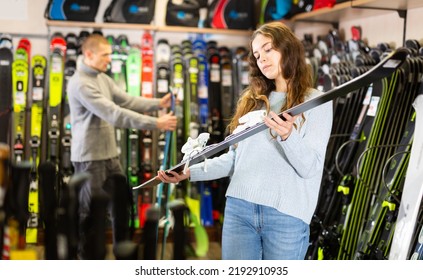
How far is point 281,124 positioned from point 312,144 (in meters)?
0.13

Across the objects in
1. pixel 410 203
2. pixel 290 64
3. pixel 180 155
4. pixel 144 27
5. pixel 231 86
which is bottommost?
pixel 180 155

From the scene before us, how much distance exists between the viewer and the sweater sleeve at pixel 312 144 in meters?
1.43

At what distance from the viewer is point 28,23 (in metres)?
2.48

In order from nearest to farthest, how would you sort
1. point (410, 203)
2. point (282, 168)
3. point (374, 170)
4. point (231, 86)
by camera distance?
point (282, 168), point (410, 203), point (374, 170), point (231, 86)

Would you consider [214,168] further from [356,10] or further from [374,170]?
[356,10]

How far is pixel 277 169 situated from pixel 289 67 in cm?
28

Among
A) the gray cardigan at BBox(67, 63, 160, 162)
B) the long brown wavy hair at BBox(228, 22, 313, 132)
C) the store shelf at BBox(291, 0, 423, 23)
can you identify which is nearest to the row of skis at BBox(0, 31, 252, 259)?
the gray cardigan at BBox(67, 63, 160, 162)

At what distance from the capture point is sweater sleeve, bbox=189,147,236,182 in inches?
65.8

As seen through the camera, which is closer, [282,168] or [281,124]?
[281,124]

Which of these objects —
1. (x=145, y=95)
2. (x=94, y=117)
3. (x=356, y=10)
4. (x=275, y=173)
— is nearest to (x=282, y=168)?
(x=275, y=173)

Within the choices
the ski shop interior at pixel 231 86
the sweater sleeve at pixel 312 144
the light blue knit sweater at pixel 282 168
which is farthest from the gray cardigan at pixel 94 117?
the sweater sleeve at pixel 312 144

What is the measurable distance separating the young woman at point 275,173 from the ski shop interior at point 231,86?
18 cm

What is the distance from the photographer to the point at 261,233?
1.58 metres
